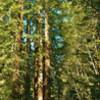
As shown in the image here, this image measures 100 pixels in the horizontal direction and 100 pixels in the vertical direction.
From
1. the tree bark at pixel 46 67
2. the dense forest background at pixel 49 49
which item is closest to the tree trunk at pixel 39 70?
the dense forest background at pixel 49 49

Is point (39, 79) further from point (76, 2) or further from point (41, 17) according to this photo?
point (76, 2)

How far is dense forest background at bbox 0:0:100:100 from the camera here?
2256 centimetres

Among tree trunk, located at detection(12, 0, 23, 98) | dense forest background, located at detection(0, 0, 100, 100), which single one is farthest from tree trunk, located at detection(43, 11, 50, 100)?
tree trunk, located at detection(12, 0, 23, 98)

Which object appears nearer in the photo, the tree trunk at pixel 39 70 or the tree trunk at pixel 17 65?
the tree trunk at pixel 17 65

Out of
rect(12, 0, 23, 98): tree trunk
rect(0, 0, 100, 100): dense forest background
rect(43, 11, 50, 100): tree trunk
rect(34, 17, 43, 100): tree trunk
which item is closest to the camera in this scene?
rect(12, 0, 23, 98): tree trunk

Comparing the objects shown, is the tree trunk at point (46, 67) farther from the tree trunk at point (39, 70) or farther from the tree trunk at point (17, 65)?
the tree trunk at point (17, 65)

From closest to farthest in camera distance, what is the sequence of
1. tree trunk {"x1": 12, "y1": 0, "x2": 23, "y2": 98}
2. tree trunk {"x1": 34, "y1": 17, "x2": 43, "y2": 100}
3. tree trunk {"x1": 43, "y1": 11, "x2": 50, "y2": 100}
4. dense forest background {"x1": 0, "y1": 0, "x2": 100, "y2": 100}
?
tree trunk {"x1": 12, "y1": 0, "x2": 23, "y2": 98} < tree trunk {"x1": 43, "y1": 11, "x2": 50, "y2": 100} < tree trunk {"x1": 34, "y1": 17, "x2": 43, "y2": 100} < dense forest background {"x1": 0, "y1": 0, "x2": 100, "y2": 100}

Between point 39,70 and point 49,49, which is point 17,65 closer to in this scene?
point 39,70

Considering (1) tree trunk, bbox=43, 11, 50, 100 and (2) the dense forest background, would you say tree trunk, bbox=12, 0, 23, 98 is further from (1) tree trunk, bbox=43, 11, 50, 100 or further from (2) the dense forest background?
(1) tree trunk, bbox=43, 11, 50, 100

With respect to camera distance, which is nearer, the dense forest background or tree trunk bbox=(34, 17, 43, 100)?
tree trunk bbox=(34, 17, 43, 100)

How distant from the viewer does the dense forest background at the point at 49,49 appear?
22.6 meters

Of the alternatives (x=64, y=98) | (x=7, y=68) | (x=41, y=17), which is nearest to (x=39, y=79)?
(x=7, y=68)

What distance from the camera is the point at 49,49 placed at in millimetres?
23156

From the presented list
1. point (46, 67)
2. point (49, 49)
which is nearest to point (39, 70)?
point (46, 67)
